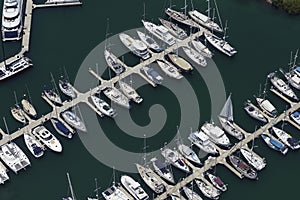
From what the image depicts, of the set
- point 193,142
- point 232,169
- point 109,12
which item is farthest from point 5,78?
point 232,169

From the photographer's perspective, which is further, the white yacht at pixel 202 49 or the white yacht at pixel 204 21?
the white yacht at pixel 204 21

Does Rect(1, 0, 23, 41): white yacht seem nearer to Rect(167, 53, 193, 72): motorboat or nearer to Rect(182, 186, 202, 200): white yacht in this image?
Rect(167, 53, 193, 72): motorboat

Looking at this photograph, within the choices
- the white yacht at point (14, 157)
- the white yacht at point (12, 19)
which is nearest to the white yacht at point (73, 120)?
the white yacht at point (14, 157)

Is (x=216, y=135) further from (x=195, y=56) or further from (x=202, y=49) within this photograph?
(x=202, y=49)

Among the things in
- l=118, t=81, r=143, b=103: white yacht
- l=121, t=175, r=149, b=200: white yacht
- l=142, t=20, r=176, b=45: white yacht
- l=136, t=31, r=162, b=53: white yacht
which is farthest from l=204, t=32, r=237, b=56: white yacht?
l=121, t=175, r=149, b=200: white yacht

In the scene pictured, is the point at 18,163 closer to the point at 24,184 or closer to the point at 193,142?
the point at 24,184

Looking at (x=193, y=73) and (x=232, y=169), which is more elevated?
(x=193, y=73)

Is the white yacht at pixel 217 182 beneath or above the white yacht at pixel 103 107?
beneath

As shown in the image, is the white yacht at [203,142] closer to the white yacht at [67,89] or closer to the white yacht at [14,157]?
the white yacht at [67,89]
